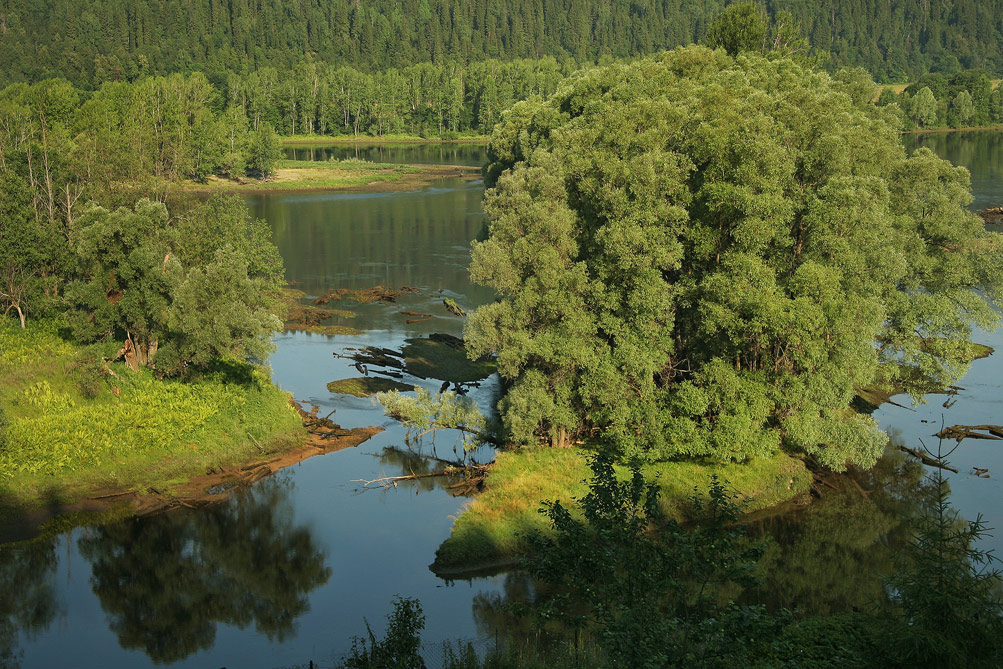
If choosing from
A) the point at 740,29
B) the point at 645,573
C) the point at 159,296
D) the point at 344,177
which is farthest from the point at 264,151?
the point at 645,573

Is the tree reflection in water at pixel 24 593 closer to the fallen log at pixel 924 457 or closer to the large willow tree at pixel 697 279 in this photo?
the large willow tree at pixel 697 279

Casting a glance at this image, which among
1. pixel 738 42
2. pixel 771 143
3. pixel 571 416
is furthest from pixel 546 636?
pixel 738 42

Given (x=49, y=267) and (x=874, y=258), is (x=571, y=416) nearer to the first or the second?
(x=874, y=258)

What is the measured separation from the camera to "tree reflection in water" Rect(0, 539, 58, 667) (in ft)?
92.0

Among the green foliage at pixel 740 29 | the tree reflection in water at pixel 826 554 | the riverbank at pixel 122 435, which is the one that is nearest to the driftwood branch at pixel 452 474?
the riverbank at pixel 122 435

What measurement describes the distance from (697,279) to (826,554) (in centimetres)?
1206

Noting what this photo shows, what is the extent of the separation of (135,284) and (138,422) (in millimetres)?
7037

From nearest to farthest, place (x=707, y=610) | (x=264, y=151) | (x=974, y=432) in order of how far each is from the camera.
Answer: (x=707, y=610) < (x=974, y=432) < (x=264, y=151)

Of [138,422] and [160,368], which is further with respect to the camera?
[160,368]

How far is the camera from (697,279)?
125ft

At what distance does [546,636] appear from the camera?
2784 centimetres

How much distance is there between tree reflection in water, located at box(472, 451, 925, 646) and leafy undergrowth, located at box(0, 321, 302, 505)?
16237 mm

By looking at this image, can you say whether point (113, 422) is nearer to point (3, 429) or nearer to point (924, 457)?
point (3, 429)

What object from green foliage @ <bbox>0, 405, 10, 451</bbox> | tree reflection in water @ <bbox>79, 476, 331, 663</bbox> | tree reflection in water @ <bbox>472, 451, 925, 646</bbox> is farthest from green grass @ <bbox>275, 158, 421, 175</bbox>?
tree reflection in water @ <bbox>472, 451, 925, 646</bbox>
